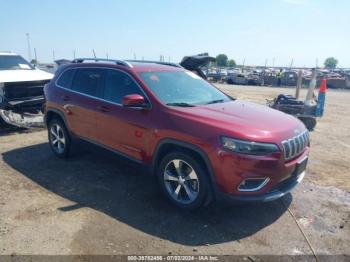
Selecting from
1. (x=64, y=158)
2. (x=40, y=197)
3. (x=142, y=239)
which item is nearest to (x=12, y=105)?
(x=64, y=158)

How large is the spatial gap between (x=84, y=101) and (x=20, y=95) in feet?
12.9

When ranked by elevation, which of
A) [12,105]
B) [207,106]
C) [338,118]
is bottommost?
[338,118]

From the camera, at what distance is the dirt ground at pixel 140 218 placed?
134 inches

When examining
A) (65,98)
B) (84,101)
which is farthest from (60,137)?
(84,101)

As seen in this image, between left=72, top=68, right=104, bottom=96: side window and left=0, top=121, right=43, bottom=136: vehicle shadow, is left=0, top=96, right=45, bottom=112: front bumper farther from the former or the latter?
left=72, top=68, right=104, bottom=96: side window

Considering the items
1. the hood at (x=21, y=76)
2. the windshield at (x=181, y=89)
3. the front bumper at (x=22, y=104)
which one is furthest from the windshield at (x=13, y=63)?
the windshield at (x=181, y=89)

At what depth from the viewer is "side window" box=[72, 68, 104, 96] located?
201 inches

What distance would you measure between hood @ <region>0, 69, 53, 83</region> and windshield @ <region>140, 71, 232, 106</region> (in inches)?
199

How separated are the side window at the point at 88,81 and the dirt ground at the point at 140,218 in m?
0.92

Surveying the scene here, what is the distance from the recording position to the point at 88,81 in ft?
17.5

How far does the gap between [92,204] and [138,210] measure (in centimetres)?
63

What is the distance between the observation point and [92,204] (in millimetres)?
4273

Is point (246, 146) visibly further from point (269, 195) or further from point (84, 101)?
point (84, 101)

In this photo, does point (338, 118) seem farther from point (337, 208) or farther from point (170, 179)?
point (170, 179)
